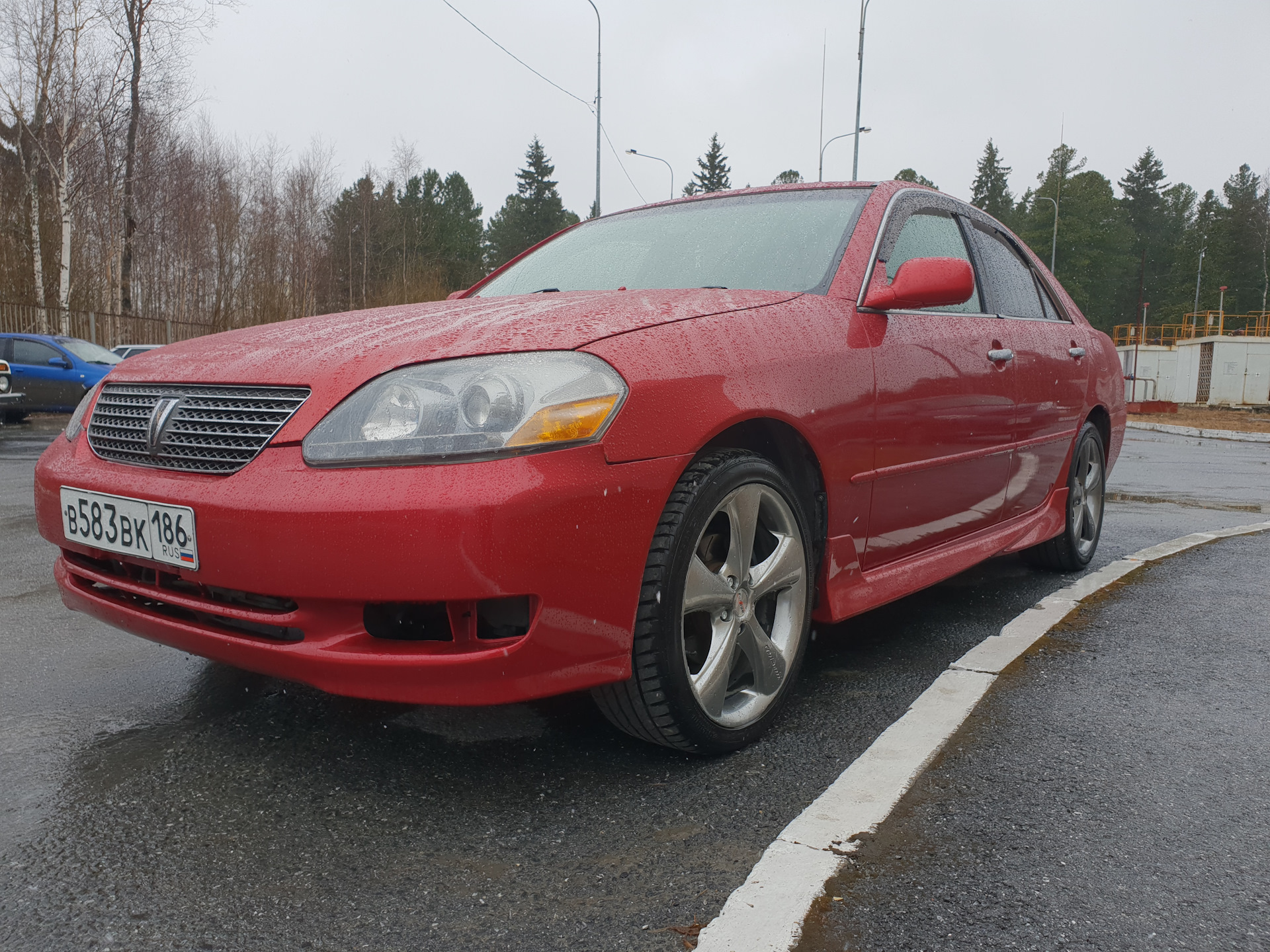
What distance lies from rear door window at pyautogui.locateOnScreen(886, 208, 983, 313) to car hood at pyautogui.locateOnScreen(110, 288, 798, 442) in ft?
2.21

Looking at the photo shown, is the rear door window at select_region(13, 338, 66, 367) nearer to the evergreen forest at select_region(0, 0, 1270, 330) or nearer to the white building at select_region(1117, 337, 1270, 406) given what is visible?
the evergreen forest at select_region(0, 0, 1270, 330)

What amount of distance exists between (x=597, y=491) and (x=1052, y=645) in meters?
2.07

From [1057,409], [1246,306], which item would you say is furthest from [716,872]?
[1246,306]

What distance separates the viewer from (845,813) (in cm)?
196

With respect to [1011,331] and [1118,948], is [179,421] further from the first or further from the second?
[1011,331]

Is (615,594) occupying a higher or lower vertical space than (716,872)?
higher

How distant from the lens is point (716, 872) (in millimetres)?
1732

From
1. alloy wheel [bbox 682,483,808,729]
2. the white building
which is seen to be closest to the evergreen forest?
alloy wheel [bbox 682,483,808,729]

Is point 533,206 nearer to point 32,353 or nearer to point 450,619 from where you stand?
point 32,353

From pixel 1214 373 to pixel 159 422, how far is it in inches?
1698

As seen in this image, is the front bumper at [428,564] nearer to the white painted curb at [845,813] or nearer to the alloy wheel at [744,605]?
the alloy wheel at [744,605]

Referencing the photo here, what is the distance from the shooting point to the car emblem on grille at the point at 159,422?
87.0 inches

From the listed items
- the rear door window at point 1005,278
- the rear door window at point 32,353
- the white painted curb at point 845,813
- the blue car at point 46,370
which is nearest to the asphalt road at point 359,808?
the white painted curb at point 845,813

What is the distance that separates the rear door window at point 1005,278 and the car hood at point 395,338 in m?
1.45
